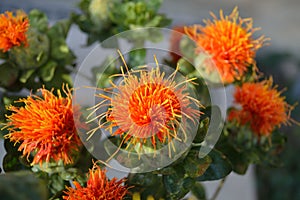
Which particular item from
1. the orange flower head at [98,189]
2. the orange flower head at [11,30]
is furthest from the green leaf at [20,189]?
the orange flower head at [11,30]

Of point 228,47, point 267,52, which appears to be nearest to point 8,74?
point 228,47

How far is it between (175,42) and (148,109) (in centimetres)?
23

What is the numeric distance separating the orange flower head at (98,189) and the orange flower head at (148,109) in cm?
4

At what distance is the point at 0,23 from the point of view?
0.46m

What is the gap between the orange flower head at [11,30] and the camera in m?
0.46

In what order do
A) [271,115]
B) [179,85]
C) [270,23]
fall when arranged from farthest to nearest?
[270,23] < [271,115] < [179,85]

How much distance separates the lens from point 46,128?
16.0 inches

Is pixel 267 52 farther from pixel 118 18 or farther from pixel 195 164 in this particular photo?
pixel 195 164

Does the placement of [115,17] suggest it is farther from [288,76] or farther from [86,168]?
[288,76]

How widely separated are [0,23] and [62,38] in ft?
0.33

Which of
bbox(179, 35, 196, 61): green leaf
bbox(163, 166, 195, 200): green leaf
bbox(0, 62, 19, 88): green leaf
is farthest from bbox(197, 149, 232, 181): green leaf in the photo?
bbox(0, 62, 19, 88): green leaf

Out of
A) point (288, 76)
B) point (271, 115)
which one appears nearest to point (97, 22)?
point (271, 115)

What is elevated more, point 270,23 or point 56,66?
point 270,23

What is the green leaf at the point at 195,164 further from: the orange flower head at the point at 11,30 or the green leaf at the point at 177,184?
the orange flower head at the point at 11,30
